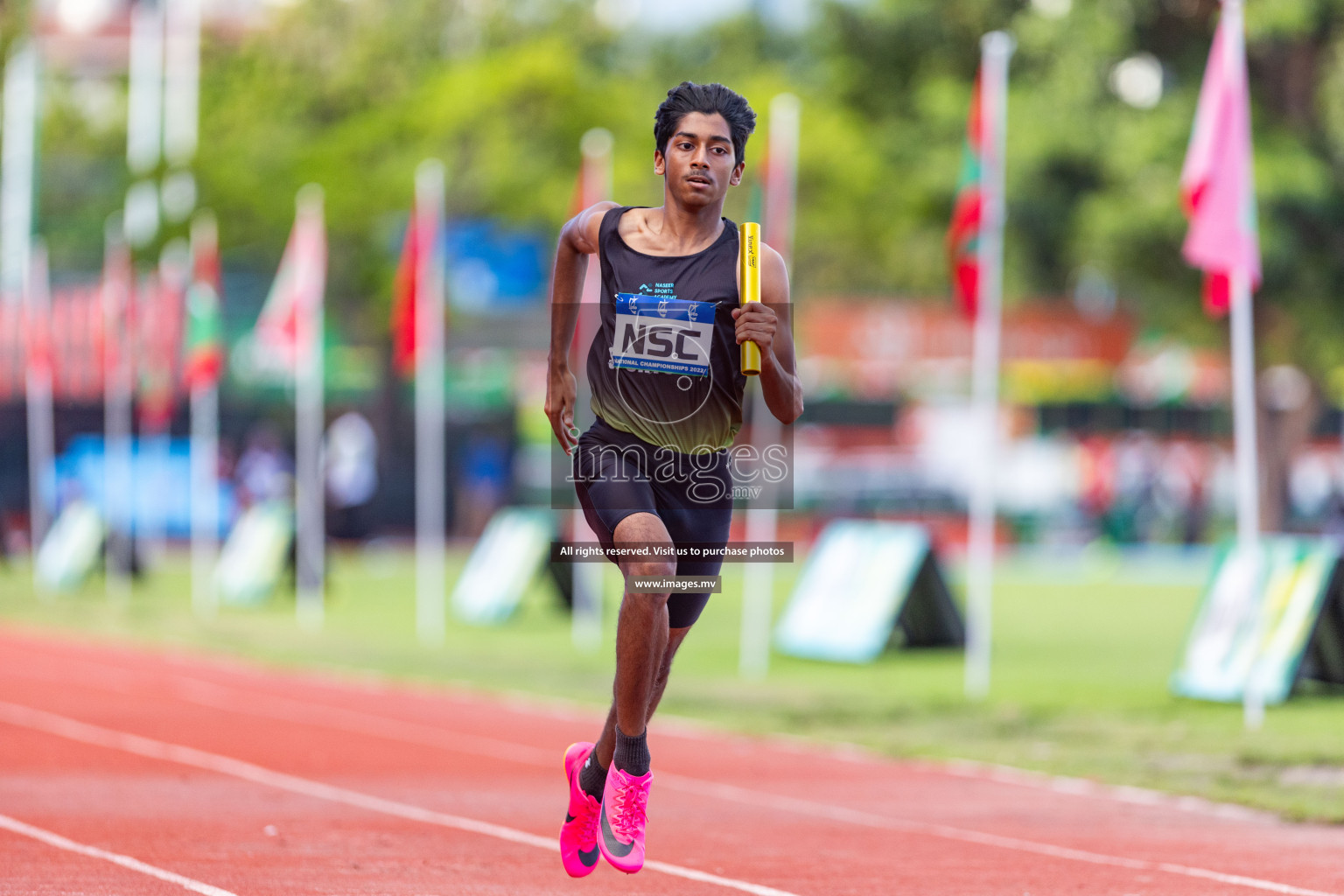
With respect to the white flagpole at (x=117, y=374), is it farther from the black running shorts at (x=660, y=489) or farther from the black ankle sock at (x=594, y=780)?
the black running shorts at (x=660, y=489)

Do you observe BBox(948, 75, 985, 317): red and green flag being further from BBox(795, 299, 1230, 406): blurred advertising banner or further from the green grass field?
Result: BBox(795, 299, 1230, 406): blurred advertising banner

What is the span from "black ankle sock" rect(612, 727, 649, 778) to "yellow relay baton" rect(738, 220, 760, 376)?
120 cm

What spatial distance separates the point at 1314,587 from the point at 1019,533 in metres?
27.0

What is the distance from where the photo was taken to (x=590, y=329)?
718 inches

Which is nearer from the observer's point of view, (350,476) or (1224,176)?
(1224,176)

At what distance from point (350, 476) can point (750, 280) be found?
33.0 metres

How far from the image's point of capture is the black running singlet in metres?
6.14

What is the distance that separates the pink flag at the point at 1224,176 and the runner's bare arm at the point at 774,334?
24.7ft

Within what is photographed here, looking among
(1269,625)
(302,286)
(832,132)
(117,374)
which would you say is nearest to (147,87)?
(832,132)

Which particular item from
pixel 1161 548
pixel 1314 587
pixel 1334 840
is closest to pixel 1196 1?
pixel 1161 548

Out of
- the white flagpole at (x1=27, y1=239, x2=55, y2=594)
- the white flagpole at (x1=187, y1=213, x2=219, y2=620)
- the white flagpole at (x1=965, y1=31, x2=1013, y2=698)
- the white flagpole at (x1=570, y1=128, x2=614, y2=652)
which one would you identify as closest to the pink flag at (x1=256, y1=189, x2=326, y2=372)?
the white flagpole at (x1=187, y1=213, x2=219, y2=620)

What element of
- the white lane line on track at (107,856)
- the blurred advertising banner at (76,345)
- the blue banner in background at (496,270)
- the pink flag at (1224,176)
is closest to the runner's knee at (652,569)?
the white lane line on track at (107,856)

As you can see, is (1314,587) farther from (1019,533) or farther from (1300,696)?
(1019,533)

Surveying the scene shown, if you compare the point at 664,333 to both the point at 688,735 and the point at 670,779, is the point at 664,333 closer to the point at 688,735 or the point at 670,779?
the point at 670,779
